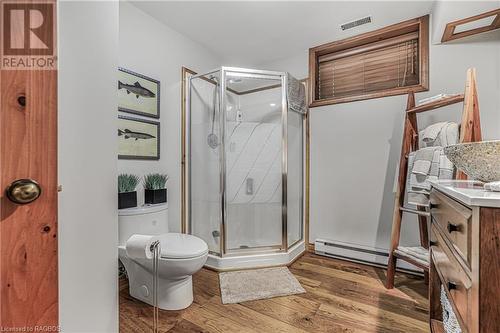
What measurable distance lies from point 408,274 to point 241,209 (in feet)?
5.32

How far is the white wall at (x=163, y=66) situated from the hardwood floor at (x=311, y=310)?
2.84ft

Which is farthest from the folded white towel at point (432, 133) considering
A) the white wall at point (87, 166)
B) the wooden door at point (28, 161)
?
Result: the wooden door at point (28, 161)

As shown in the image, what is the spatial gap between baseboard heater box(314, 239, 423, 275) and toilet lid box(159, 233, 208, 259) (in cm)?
143

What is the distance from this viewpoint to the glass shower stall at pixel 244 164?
2354 mm

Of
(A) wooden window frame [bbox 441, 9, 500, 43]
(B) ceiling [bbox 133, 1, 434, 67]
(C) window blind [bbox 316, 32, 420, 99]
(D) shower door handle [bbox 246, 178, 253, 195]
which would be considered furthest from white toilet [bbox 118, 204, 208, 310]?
(A) wooden window frame [bbox 441, 9, 500, 43]

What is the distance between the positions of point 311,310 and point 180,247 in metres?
0.96

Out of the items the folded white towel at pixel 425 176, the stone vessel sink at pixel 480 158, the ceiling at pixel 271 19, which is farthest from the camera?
Result: the ceiling at pixel 271 19

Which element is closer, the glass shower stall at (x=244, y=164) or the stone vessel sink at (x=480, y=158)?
the stone vessel sink at (x=480, y=158)

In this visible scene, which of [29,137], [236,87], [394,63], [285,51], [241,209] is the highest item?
[285,51]

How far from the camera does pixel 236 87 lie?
2.46m

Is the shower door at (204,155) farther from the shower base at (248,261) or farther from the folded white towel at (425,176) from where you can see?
the folded white towel at (425,176)

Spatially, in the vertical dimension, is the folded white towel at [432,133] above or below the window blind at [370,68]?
below

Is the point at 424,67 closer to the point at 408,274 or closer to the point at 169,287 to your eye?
the point at 408,274

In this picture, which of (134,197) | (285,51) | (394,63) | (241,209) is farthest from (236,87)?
(394,63)
